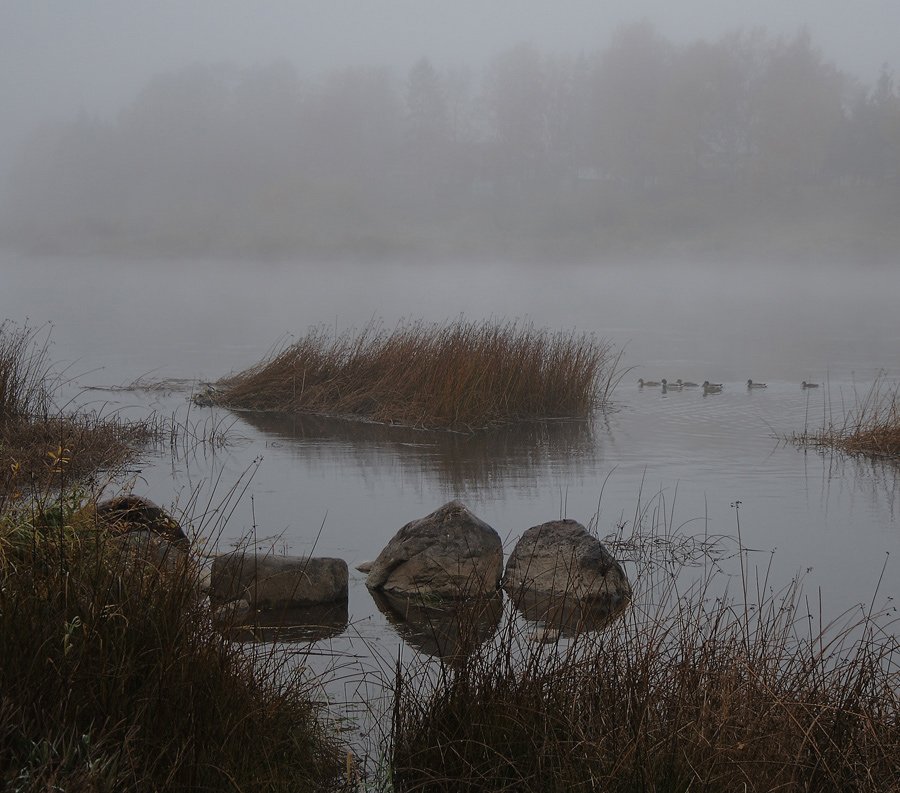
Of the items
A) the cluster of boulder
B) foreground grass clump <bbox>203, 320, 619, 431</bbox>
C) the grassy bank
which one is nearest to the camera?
the grassy bank

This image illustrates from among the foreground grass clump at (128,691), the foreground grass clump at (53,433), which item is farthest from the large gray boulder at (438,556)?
the foreground grass clump at (53,433)

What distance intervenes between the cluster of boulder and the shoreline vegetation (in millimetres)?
1592

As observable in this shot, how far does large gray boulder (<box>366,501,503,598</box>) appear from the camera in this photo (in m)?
5.61

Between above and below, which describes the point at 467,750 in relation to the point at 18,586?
below

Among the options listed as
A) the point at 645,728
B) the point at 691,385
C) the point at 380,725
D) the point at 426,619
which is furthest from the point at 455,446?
the point at 645,728

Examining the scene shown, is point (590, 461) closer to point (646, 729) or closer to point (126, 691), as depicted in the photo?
point (646, 729)

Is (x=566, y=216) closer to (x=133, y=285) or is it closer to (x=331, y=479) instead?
(x=133, y=285)

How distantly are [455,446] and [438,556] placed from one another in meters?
4.56

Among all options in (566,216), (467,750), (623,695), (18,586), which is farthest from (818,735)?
(566,216)

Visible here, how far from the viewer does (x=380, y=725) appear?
12.1ft

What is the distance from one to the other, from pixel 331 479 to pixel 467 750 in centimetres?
548

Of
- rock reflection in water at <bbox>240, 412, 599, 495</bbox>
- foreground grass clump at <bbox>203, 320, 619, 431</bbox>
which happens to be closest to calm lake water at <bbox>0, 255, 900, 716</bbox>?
rock reflection in water at <bbox>240, 412, 599, 495</bbox>

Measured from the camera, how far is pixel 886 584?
6078 mm

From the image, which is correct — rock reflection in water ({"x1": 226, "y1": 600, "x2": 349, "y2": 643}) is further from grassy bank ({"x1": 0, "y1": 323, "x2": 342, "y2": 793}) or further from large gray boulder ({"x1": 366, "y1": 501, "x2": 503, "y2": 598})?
grassy bank ({"x1": 0, "y1": 323, "x2": 342, "y2": 793})
